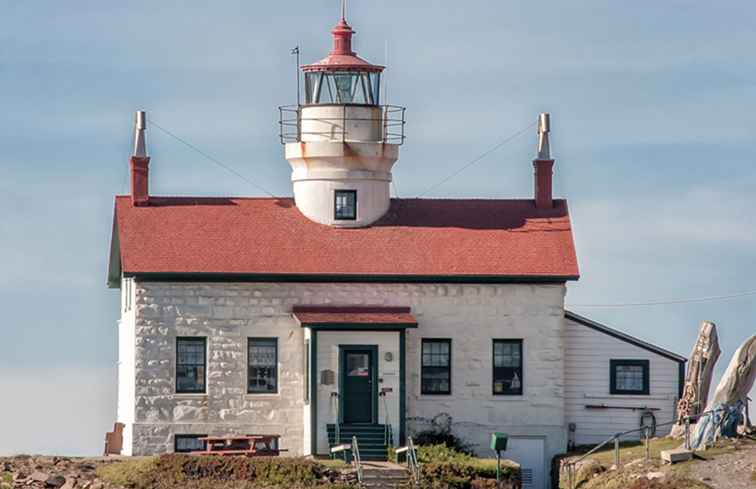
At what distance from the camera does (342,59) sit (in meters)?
54.7

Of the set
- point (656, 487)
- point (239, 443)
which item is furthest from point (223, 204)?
point (656, 487)

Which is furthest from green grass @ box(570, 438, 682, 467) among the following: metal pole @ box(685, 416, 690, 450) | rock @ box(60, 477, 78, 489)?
rock @ box(60, 477, 78, 489)

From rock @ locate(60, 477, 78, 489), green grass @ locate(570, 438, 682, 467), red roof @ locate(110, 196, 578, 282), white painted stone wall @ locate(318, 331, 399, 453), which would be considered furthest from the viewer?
red roof @ locate(110, 196, 578, 282)

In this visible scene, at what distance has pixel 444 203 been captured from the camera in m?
55.8

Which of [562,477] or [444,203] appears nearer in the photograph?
[562,477]

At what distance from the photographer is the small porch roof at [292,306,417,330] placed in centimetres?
5119

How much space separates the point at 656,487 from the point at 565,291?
8.22 meters

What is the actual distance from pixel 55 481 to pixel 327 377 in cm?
690

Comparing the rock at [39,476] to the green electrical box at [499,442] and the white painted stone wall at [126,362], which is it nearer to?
the white painted stone wall at [126,362]

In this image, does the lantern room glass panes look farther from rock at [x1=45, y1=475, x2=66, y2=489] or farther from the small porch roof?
rock at [x1=45, y1=475, x2=66, y2=489]

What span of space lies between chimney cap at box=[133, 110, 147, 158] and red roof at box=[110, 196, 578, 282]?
3.60 ft

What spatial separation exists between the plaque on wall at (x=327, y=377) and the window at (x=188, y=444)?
301 centimetres

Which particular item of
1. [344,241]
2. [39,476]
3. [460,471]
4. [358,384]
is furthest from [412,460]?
[39,476]

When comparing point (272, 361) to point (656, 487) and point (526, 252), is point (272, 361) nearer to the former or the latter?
point (526, 252)
